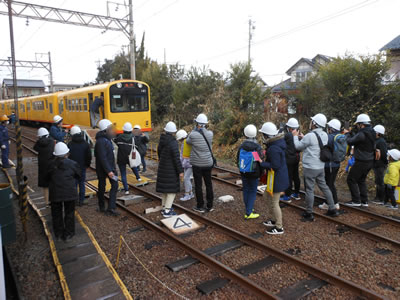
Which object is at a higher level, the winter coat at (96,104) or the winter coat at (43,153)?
the winter coat at (96,104)

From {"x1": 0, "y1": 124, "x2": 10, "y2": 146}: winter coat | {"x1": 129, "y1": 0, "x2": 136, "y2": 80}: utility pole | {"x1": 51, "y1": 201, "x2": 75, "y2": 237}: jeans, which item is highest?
{"x1": 129, "y1": 0, "x2": 136, "y2": 80}: utility pole

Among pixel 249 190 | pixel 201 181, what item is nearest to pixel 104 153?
pixel 201 181

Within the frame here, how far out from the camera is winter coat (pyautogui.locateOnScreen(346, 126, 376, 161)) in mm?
6090

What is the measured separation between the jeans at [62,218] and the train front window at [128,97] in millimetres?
8658

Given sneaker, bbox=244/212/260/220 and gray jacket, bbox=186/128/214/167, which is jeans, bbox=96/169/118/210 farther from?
sneaker, bbox=244/212/260/220

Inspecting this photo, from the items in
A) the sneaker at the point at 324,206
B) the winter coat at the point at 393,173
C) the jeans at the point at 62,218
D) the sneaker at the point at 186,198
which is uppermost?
the winter coat at the point at 393,173

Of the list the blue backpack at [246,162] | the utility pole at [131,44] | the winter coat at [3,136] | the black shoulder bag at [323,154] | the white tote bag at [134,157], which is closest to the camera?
the blue backpack at [246,162]

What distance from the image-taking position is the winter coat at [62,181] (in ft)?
15.6

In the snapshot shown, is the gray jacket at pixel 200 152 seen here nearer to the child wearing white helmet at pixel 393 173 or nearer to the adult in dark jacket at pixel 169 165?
the adult in dark jacket at pixel 169 165

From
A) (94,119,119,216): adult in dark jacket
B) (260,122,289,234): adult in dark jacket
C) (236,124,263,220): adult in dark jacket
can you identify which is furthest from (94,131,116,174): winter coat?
(260,122,289,234): adult in dark jacket

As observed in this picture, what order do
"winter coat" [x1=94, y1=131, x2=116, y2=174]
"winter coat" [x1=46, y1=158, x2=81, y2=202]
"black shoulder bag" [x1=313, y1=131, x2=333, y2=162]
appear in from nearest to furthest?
"winter coat" [x1=46, y1=158, x2=81, y2=202] → "black shoulder bag" [x1=313, y1=131, x2=333, y2=162] → "winter coat" [x1=94, y1=131, x2=116, y2=174]

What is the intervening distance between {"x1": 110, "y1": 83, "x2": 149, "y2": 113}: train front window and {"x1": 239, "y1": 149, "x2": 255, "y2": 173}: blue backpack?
9.09 metres

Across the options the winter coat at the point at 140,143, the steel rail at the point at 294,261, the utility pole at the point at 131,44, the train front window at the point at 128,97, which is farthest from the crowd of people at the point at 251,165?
the utility pole at the point at 131,44

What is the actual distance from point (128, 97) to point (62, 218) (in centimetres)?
942
